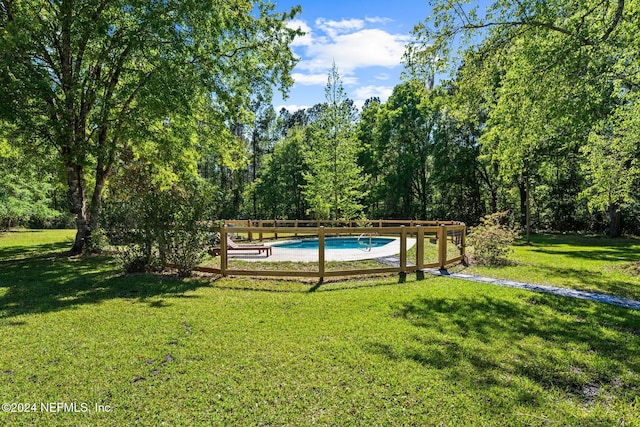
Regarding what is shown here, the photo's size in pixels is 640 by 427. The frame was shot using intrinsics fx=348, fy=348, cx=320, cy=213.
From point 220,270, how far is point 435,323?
488 cm

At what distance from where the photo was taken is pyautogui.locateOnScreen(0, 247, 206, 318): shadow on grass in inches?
222

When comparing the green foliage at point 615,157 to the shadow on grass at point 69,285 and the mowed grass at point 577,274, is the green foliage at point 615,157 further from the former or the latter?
the shadow on grass at point 69,285

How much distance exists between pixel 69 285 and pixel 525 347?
7892mm

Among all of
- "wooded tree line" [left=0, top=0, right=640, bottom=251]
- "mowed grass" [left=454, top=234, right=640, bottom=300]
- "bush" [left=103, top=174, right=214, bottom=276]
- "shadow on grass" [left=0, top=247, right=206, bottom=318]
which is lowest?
"mowed grass" [left=454, top=234, right=640, bottom=300]

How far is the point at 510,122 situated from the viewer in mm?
9391

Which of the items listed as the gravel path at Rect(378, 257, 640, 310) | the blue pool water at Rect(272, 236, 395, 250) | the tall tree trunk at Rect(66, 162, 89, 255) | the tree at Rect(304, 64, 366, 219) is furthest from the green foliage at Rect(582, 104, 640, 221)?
the tall tree trunk at Rect(66, 162, 89, 255)

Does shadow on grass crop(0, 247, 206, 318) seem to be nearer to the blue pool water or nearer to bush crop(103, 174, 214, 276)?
bush crop(103, 174, 214, 276)

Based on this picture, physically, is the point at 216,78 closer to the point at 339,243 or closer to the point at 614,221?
the point at 339,243

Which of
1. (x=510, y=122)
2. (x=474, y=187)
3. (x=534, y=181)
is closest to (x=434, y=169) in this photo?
(x=474, y=187)

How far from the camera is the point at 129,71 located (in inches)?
389

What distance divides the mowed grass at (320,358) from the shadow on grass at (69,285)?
70mm

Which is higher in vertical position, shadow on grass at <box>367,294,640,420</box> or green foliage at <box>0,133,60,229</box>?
green foliage at <box>0,133,60,229</box>

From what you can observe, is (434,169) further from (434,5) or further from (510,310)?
(510,310)

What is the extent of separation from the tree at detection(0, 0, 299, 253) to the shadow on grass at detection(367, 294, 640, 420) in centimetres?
798
